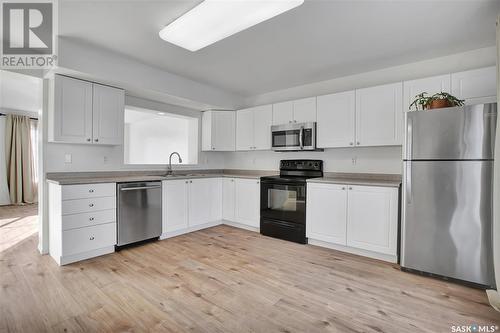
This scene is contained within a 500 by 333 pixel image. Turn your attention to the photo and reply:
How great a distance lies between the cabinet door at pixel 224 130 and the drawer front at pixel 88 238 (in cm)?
227

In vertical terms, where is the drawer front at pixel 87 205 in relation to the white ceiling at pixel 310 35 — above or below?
below

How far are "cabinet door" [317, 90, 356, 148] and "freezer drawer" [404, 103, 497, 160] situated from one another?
83 cm

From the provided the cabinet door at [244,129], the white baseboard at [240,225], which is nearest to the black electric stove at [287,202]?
the white baseboard at [240,225]

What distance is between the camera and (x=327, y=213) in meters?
3.28

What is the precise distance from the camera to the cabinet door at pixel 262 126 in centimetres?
421

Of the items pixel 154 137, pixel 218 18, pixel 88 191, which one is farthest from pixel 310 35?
pixel 154 137

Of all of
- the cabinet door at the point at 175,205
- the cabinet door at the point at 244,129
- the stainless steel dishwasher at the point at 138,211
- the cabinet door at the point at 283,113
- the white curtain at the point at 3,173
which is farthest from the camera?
the white curtain at the point at 3,173

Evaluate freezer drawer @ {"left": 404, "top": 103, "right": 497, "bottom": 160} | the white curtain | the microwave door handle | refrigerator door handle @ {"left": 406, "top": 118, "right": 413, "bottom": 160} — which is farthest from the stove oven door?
the white curtain

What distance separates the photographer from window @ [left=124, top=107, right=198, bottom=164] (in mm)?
6691

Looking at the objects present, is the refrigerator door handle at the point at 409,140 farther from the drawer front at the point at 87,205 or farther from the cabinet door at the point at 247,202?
the drawer front at the point at 87,205

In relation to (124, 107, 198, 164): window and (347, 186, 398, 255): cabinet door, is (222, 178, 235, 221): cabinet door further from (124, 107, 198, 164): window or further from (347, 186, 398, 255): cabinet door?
(347, 186, 398, 255): cabinet door

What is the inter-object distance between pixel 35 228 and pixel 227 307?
4010mm

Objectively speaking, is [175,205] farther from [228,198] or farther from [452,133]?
[452,133]

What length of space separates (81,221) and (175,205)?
1233 mm
